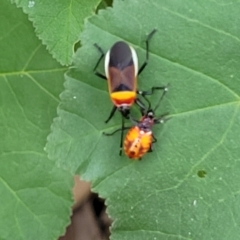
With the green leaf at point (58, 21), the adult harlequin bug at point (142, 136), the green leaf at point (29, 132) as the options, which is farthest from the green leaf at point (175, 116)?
the green leaf at point (29, 132)

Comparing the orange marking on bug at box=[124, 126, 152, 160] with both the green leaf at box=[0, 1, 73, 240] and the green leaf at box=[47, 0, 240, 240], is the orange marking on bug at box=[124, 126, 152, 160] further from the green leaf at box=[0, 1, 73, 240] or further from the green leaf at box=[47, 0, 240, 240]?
the green leaf at box=[0, 1, 73, 240]

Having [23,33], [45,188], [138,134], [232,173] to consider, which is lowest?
[45,188]

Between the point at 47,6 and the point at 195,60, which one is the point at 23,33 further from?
the point at 195,60

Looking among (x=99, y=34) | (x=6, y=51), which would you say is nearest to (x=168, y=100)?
(x=99, y=34)

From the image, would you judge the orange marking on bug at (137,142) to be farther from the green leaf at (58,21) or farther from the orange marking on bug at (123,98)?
the green leaf at (58,21)

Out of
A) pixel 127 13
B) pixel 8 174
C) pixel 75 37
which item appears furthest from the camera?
pixel 8 174

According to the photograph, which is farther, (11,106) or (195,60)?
(11,106)
